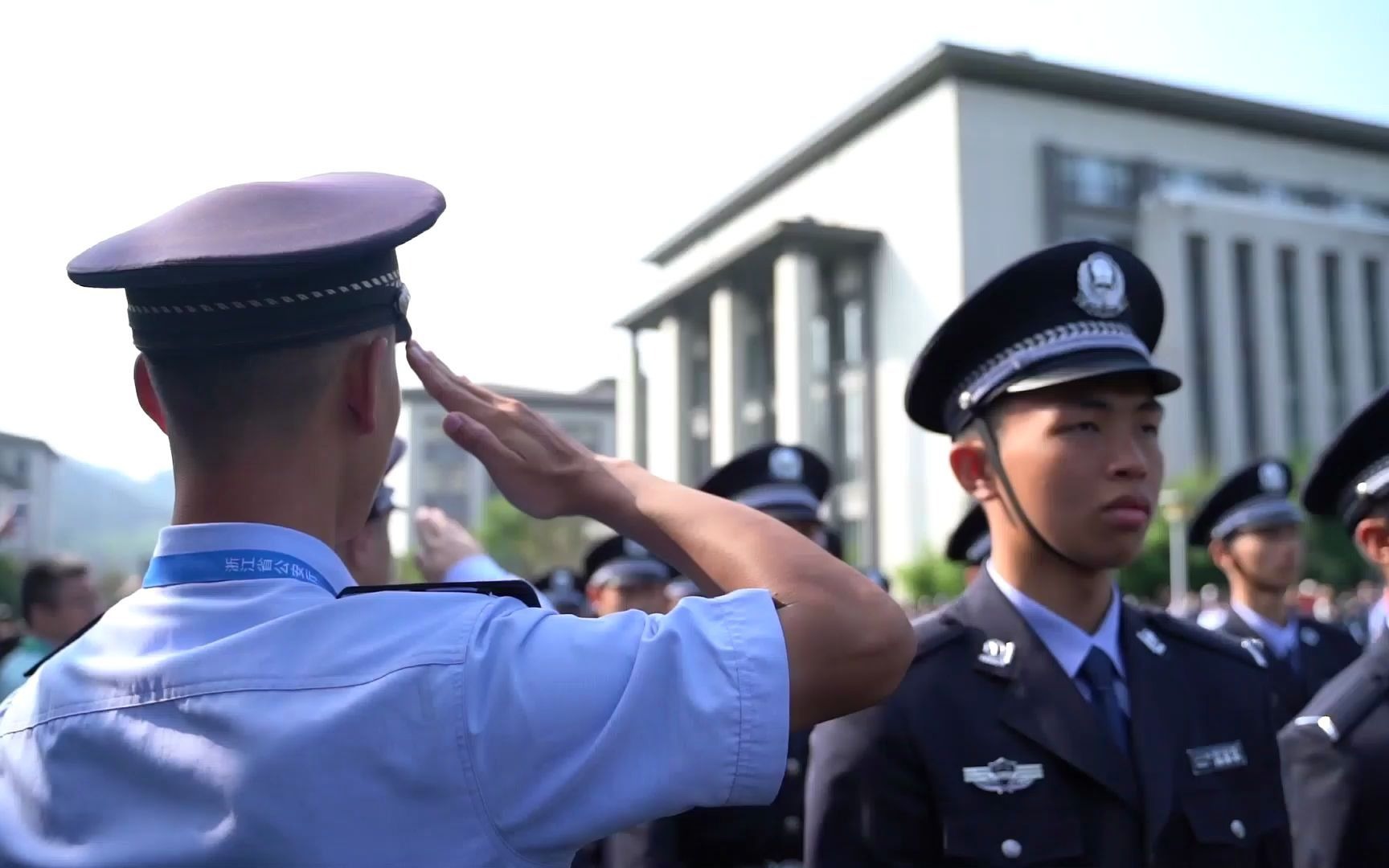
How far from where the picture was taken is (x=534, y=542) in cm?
6406

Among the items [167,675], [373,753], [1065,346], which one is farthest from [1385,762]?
[167,675]

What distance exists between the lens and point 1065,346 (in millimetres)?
2895

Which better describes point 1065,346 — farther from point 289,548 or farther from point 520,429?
point 289,548

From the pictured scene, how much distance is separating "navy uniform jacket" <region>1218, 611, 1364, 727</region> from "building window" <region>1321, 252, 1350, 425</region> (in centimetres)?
4071

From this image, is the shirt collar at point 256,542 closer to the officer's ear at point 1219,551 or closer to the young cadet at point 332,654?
the young cadet at point 332,654

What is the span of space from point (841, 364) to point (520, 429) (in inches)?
1714

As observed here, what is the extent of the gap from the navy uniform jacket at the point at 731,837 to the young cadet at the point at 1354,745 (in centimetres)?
190

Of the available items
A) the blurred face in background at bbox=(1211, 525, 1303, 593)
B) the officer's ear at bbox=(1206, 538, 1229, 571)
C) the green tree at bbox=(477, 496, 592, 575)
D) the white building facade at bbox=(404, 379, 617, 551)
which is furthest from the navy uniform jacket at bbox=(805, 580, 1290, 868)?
the white building facade at bbox=(404, 379, 617, 551)

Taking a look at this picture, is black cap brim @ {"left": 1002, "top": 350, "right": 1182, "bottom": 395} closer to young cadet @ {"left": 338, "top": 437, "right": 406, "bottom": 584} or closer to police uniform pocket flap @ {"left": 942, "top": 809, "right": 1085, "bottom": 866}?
police uniform pocket flap @ {"left": 942, "top": 809, "right": 1085, "bottom": 866}

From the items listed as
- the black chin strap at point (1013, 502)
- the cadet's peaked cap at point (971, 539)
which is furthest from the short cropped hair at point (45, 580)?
the black chin strap at point (1013, 502)

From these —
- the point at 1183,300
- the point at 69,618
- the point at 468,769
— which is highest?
the point at 1183,300

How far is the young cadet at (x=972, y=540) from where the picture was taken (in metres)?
7.37

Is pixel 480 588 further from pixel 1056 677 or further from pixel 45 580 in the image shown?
pixel 45 580

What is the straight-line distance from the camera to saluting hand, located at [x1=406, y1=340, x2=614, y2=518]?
6.14 ft
